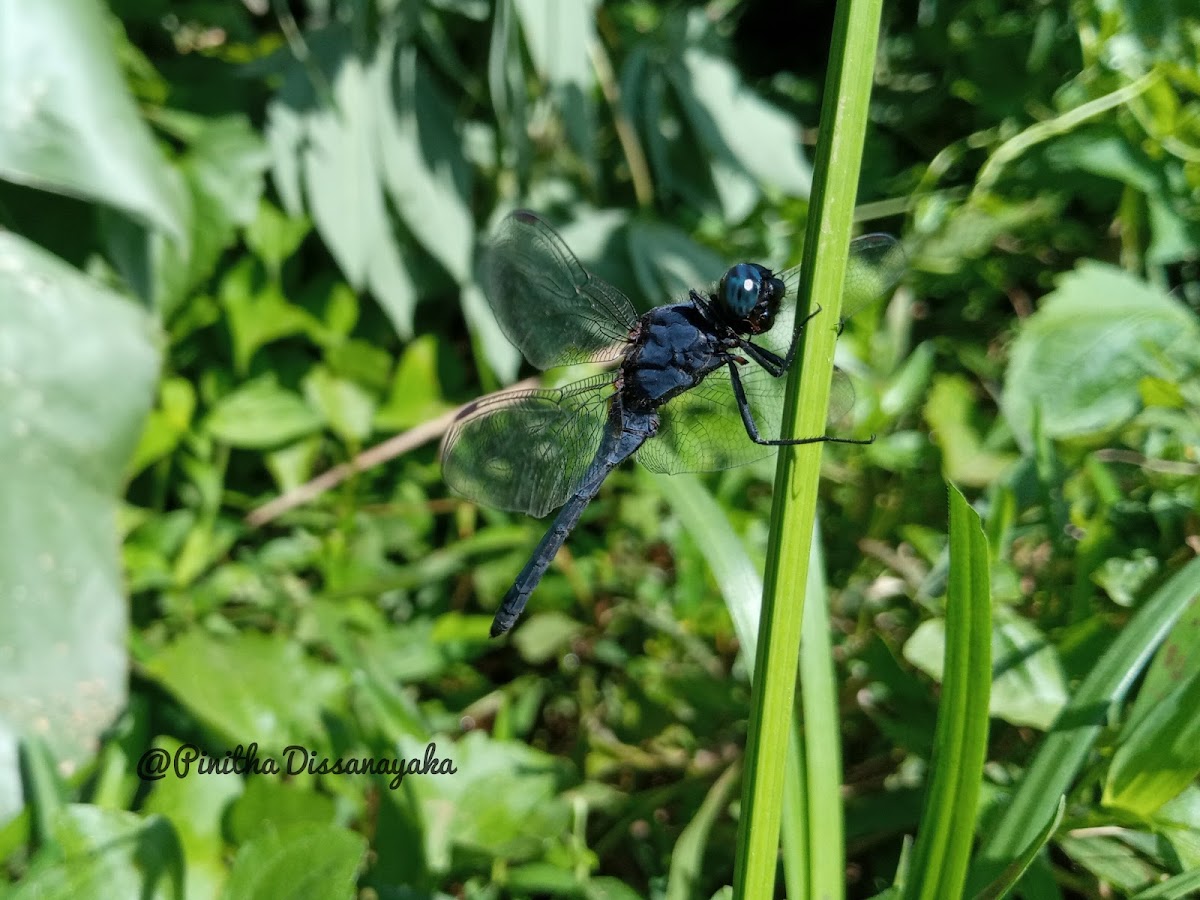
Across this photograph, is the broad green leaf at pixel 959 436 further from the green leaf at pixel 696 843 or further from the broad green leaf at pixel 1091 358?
the green leaf at pixel 696 843

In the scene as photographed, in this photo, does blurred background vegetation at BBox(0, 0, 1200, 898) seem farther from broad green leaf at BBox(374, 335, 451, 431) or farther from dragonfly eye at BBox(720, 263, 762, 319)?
dragonfly eye at BBox(720, 263, 762, 319)

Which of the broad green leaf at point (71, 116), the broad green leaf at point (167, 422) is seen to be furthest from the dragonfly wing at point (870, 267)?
the broad green leaf at point (167, 422)

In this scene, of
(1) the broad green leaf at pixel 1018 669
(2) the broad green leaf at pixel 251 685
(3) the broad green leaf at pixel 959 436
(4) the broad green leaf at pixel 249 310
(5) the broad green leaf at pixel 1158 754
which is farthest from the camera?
(4) the broad green leaf at pixel 249 310

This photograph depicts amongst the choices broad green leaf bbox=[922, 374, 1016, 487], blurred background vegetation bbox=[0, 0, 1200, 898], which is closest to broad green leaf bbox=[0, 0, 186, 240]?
blurred background vegetation bbox=[0, 0, 1200, 898]

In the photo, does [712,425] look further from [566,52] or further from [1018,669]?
[566,52]

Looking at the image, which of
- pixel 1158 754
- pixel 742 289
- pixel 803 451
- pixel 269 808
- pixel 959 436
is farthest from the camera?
pixel 959 436

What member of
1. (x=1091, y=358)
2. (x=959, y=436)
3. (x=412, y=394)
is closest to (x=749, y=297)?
(x=1091, y=358)
